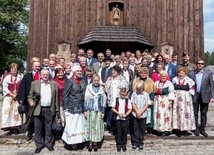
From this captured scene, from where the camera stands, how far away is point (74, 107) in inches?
278

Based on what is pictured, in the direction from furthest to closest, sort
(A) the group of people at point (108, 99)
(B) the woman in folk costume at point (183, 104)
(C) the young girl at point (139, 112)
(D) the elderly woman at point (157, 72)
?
(D) the elderly woman at point (157, 72), (B) the woman in folk costume at point (183, 104), (C) the young girl at point (139, 112), (A) the group of people at point (108, 99)

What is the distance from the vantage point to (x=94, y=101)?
7094 mm

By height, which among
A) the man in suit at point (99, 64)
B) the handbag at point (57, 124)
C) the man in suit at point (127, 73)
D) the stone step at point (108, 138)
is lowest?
the stone step at point (108, 138)

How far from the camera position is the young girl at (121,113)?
7129mm

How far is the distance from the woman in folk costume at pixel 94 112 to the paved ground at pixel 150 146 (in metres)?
0.35

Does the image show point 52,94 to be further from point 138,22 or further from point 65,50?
point 138,22

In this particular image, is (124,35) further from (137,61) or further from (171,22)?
(137,61)

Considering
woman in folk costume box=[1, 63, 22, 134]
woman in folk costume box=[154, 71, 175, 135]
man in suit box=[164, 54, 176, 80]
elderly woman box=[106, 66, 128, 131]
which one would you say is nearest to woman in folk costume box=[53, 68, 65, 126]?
elderly woman box=[106, 66, 128, 131]

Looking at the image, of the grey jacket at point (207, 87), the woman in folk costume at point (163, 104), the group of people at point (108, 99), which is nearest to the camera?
the group of people at point (108, 99)

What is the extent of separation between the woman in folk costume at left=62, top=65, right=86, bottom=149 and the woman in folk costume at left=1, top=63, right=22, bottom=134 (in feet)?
5.82

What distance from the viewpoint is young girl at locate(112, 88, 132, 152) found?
7129 millimetres

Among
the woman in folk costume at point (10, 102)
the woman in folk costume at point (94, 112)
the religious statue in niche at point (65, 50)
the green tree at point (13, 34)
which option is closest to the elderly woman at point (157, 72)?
the woman in folk costume at point (94, 112)

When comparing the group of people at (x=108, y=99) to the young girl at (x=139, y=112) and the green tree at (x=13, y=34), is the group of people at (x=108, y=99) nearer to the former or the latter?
the young girl at (x=139, y=112)

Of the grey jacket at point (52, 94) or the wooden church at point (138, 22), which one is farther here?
the wooden church at point (138, 22)
